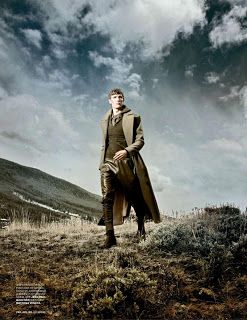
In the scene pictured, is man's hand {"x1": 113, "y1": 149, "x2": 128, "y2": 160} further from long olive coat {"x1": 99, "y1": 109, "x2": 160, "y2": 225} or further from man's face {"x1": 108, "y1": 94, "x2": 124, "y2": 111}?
man's face {"x1": 108, "y1": 94, "x2": 124, "y2": 111}

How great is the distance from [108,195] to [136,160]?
0.88m

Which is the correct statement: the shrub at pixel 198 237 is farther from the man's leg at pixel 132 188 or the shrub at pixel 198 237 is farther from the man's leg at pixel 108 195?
the man's leg at pixel 108 195

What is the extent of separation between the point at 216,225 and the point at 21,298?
4.43 metres

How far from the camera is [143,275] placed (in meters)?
5.29

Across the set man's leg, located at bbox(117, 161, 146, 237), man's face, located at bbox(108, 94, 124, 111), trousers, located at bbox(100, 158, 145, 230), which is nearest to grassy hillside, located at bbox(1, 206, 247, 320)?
man's leg, located at bbox(117, 161, 146, 237)

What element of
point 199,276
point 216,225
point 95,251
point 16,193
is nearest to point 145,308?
point 199,276

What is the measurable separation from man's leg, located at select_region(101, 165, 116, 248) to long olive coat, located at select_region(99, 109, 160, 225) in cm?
29

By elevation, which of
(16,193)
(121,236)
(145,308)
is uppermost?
(16,193)

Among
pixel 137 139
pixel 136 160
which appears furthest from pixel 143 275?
pixel 137 139

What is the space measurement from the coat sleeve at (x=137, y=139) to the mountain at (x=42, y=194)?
34914 millimetres

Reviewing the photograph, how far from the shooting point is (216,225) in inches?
329

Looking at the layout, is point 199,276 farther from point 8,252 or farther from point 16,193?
point 16,193

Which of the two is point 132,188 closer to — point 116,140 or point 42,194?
point 116,140

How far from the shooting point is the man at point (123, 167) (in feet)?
26.9
